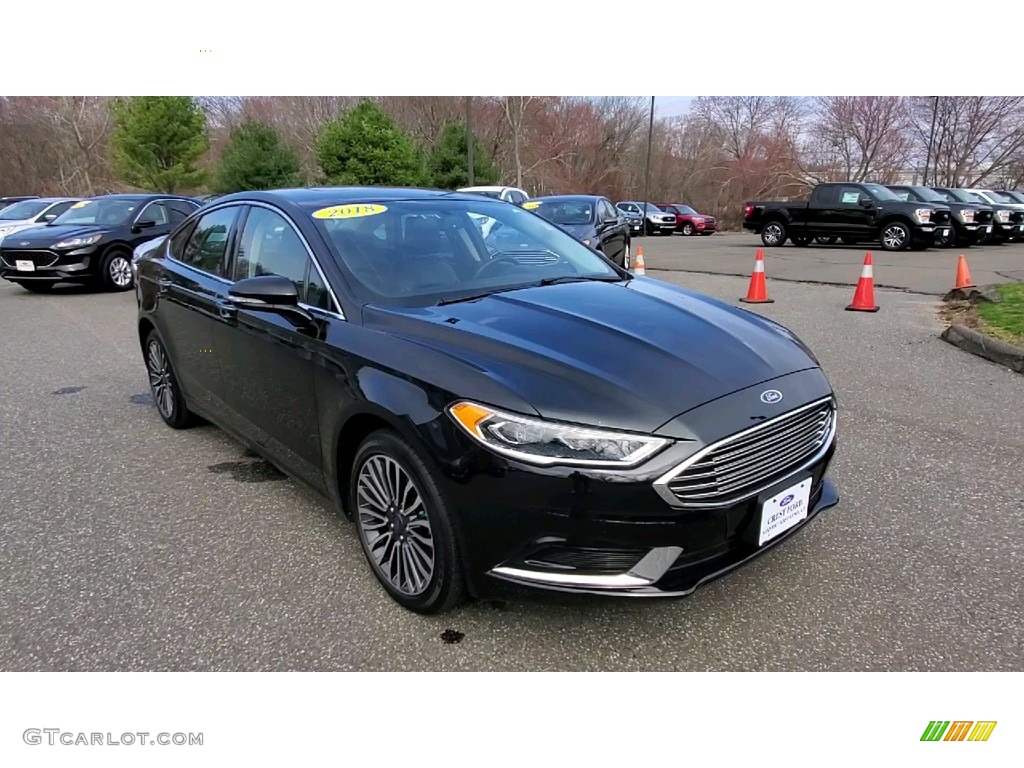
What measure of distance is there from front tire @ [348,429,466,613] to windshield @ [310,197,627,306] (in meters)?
0.71

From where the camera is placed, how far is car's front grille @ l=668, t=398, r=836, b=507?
222cm

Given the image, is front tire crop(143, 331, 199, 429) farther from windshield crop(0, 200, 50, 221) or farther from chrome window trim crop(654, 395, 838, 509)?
windshield crop(0, 200, 50, 221)

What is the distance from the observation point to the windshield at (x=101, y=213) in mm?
12086

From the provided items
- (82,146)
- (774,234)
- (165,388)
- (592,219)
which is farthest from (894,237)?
(82,146)

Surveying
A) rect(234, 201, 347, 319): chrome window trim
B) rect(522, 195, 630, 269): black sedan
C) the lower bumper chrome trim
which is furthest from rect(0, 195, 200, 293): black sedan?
the lower bumper chrome trim

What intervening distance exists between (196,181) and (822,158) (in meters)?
32.1

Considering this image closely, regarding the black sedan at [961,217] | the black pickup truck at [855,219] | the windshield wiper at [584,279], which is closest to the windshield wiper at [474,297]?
the windshield wiper at [584,279]

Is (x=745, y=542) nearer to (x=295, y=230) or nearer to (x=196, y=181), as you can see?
Result: (x=295, y=230)

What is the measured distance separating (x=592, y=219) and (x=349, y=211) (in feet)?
27.6

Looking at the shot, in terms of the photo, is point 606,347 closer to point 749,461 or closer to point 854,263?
point 749,461

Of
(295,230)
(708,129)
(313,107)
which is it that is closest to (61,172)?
(313,107)

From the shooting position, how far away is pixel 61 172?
128 feet

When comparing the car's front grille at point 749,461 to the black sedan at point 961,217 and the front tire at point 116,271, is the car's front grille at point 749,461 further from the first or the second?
the black sedan at point 961,217

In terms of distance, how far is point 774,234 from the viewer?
20.9 meters
